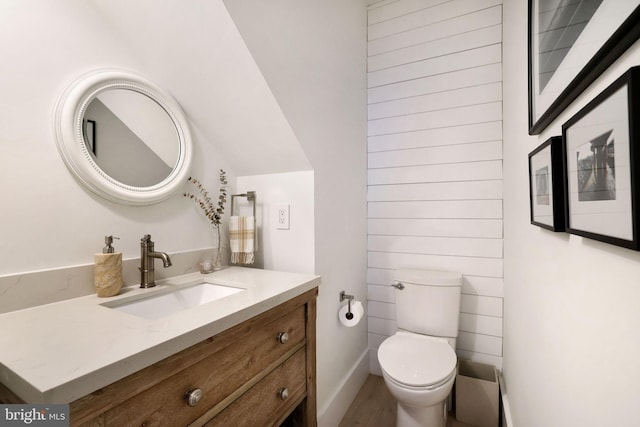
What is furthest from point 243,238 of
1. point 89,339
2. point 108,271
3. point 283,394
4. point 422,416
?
point 422,416

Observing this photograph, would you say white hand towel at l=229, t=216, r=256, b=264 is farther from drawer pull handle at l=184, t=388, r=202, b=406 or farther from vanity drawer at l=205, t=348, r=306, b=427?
drawer pull handle at l=184, t=388, r=202, b=406

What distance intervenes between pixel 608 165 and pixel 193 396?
1.00 meters

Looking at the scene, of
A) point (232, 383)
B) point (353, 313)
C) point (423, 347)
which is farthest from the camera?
point (353, 313)

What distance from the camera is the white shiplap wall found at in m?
1.86

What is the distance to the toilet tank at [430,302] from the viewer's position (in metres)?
1.76

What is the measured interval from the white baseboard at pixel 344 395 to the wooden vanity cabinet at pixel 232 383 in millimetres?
351

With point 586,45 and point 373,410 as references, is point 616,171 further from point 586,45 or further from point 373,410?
point 373,410

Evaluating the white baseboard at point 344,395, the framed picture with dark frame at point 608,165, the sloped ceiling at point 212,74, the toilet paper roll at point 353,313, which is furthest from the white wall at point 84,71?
the white baseboard at point 344,395

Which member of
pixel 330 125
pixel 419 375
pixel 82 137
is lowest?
pixel 419 375

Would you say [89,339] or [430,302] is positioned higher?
[89,339]

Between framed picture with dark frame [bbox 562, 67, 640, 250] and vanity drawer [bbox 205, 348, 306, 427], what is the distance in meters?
0.99

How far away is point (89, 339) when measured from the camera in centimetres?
67

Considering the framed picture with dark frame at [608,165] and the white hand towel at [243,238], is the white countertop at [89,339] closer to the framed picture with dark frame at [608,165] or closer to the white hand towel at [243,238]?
the white hand towel at [243,238]

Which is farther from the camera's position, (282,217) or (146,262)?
(282,217)
